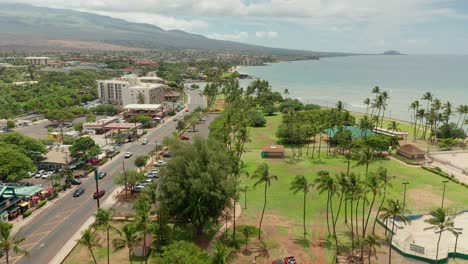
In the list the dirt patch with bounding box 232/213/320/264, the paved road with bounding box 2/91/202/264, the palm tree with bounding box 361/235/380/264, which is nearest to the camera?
the palm tree with bounding box 361/235/380/264

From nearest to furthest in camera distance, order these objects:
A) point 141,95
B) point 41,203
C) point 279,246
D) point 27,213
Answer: point 279,246, point 27,213, point 41,203, point 141,95

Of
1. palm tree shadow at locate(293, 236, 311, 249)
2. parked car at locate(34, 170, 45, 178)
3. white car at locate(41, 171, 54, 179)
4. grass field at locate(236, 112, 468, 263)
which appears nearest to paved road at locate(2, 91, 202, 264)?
white car at locate(41, 171, 54, 179)

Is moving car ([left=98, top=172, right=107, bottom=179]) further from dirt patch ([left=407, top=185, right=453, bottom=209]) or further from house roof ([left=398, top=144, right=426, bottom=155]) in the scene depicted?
house roof ([left=398, top=144, right=426, bottom=155])

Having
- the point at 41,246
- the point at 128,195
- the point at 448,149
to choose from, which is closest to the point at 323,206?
the point at 128,195

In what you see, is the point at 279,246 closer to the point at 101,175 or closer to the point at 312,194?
the point at 312,194

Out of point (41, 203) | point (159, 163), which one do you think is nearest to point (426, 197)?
point (159, 163)

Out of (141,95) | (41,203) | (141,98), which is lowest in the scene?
(41,203)

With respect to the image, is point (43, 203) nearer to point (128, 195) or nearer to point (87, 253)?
point (128, 195)
